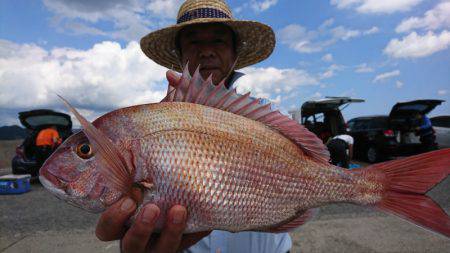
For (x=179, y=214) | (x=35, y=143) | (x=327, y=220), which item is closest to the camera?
(x=179, y=214)

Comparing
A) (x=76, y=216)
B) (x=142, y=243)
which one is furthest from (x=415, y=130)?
(x=142, y=243)

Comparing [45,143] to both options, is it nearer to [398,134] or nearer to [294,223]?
[294,223]

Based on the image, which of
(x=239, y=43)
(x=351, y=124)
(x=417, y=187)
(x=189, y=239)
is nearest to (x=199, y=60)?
(x=239, y=43)

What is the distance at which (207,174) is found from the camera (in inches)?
52.3

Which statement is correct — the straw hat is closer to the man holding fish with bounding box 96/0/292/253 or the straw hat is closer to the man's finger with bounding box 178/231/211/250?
the man holding fish with bounding box 96/0/292/253

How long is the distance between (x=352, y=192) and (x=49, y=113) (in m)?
10.2

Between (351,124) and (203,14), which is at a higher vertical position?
(351,124)

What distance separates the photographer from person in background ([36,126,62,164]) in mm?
9008

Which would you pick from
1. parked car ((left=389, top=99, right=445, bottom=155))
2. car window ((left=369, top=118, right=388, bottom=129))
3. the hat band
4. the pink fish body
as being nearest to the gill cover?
the pink fish body

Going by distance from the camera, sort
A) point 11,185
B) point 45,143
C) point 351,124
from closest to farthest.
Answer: point 11,185 → point 45,143 → point 351,124

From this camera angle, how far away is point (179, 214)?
129 centimetres

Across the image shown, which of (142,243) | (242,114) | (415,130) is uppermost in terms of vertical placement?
(415,130)

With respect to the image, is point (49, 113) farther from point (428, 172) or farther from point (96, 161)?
point (428, 172)

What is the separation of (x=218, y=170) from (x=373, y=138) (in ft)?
39.0
